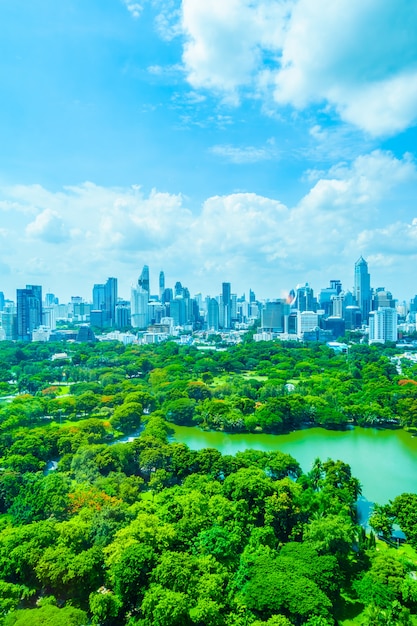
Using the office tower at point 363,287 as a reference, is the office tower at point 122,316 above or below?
below

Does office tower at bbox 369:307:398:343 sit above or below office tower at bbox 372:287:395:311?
below

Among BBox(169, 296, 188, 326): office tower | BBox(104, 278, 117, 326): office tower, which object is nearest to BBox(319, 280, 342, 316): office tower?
BBox(169, 296, 188, 326): office tower

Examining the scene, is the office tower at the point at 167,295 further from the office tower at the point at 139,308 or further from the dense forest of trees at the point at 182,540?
the dense forest of trees at the point at 182,540

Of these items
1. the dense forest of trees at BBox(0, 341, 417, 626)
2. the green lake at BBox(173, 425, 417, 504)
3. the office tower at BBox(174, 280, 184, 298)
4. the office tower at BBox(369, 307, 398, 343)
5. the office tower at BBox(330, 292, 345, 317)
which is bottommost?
the green lake at BBox(173, 425, 417, 504)

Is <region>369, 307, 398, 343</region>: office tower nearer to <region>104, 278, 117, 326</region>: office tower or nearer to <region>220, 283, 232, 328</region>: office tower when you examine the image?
<region>220, 283, 232, 328</region>: office tower

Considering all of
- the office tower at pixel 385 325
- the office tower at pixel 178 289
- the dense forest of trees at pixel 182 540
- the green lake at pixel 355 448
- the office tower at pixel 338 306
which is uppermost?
the office tower at pixel 178 289

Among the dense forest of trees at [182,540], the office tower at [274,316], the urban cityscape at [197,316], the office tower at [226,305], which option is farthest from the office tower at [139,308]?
the dense forest of trees at [182,540]

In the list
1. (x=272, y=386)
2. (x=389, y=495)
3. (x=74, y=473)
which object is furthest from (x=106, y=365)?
(x=389, y=495)
